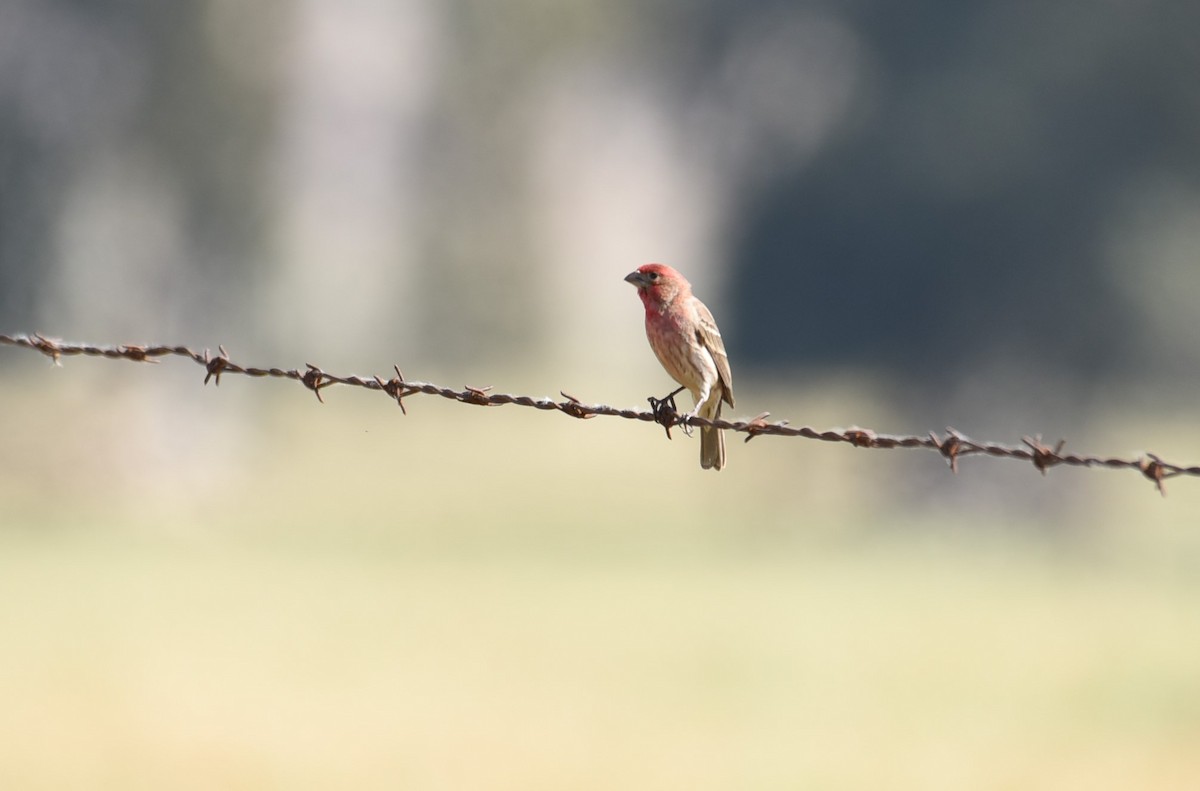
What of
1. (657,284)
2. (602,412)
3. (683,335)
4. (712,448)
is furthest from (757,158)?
(602,412)

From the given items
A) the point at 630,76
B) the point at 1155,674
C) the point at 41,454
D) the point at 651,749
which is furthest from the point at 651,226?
the point at 651,749

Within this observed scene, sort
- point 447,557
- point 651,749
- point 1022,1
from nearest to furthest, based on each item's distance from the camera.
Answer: point 651,749 → point 1022,1 → point 447,557

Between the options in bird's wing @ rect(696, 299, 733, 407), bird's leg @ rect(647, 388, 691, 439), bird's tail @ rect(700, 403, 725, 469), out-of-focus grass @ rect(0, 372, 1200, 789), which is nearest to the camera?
bird's leg @ rect(647, 388, 691, 439)

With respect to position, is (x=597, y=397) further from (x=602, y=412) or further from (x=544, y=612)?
(x=602, y=412)

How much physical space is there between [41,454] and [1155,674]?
22328 mm

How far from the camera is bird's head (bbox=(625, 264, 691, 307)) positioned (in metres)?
7.40

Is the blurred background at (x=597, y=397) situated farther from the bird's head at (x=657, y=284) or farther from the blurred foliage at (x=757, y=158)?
the bird's head at (x=657, y=284)

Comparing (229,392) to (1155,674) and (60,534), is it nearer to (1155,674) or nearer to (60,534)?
(60,534)

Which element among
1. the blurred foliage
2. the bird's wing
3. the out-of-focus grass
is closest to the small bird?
the bird's wing

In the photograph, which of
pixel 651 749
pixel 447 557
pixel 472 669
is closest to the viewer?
pixel 651 749

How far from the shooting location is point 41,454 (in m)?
34.2

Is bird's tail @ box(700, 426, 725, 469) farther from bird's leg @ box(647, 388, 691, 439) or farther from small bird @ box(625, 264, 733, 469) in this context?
bird's leg @ box(647, 388, 691, 439)

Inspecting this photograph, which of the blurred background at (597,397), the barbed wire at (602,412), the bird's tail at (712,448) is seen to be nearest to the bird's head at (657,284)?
the bird's tail at (712,448)

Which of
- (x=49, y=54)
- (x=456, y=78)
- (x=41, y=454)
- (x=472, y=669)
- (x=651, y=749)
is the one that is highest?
(x=456, y=78)
